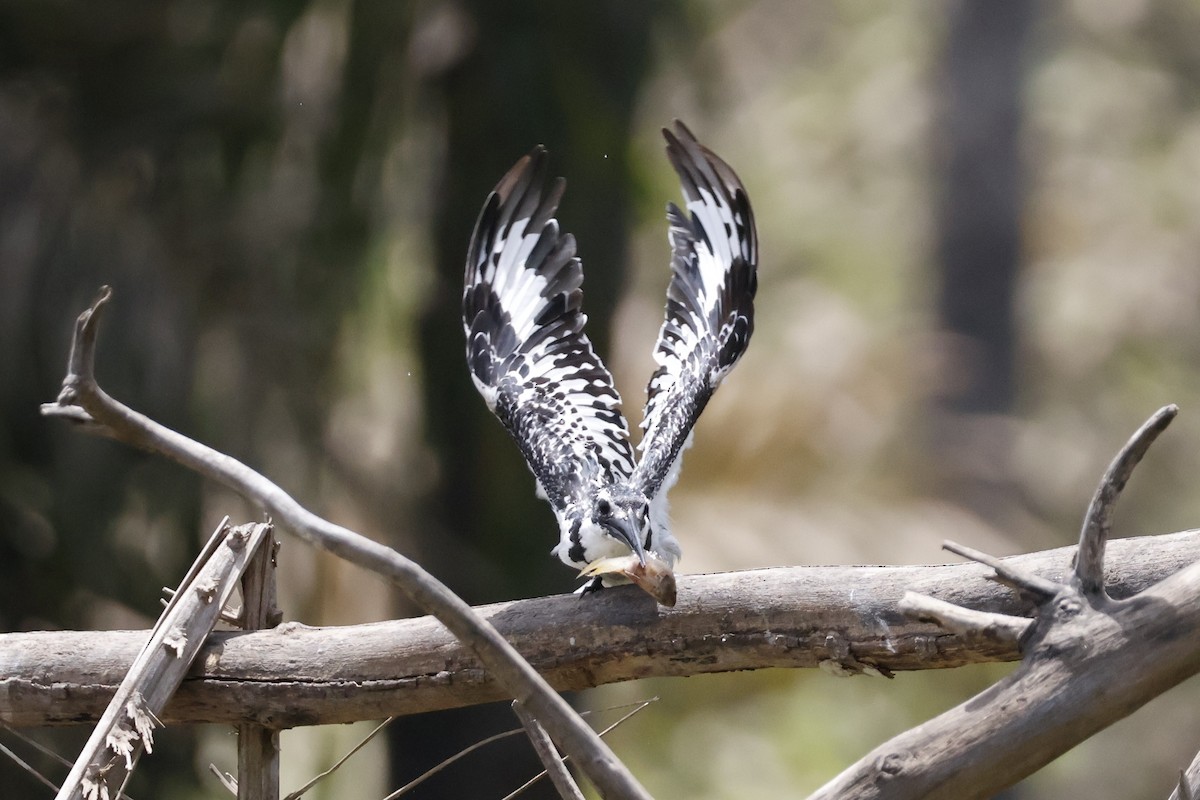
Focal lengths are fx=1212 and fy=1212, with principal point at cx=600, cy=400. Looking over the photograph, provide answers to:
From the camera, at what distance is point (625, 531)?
218 cm

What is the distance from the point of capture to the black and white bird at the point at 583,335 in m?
2.51

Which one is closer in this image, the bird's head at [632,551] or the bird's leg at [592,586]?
the bird's head at [632,551]

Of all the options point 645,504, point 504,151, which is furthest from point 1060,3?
point 645,504

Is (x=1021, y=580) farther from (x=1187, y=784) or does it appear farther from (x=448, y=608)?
(x=448, y=608)

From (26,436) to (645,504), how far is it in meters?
3.29

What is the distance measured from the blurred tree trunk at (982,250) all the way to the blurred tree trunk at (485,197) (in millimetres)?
5257

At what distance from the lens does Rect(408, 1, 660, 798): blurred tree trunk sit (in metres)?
4.63

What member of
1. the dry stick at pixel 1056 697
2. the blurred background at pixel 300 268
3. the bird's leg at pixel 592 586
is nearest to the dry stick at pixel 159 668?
the bird's leg at pixel 592 586

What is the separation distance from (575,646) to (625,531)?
0.25m

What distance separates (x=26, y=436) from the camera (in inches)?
183

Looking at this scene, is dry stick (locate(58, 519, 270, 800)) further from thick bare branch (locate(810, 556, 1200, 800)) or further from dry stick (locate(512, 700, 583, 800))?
thick bare branch (locate(810, 556, 1200, 800))

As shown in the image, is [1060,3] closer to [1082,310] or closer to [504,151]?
[1082,310]

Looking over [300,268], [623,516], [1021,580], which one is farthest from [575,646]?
[300,268]

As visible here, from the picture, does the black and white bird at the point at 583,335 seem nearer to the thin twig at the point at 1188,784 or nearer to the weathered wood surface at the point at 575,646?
the weathered wood surface at the point at 575,646
